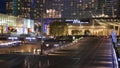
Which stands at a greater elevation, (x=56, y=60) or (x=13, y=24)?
(x=56, y=60)

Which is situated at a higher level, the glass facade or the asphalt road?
the asphalt road

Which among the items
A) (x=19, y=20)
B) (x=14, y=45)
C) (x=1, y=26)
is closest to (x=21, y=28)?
(x=19, y=20)

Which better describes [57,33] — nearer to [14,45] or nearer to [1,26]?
[1,26]

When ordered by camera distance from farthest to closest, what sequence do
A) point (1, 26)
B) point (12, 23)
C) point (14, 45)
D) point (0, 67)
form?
1. point (12, 23)
2. point (1, 26)
3. point (14, 45)
4. point (0, 67)

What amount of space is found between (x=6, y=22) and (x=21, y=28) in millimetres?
25898

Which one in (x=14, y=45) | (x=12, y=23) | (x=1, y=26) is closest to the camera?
(x=14, y=45)

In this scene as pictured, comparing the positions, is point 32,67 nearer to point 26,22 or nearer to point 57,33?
point 57,33

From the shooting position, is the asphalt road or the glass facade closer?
the asphalt road

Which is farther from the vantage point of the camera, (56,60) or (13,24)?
(13,24)

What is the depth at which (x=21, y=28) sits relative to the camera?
183 metres

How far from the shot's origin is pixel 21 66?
31562 mm

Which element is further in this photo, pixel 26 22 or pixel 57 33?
pixel 26 22

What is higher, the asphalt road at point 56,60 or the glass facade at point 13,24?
the asphalt road at point 56,60

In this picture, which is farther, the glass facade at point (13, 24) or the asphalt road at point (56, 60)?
the glass facade at point (13, 24)
